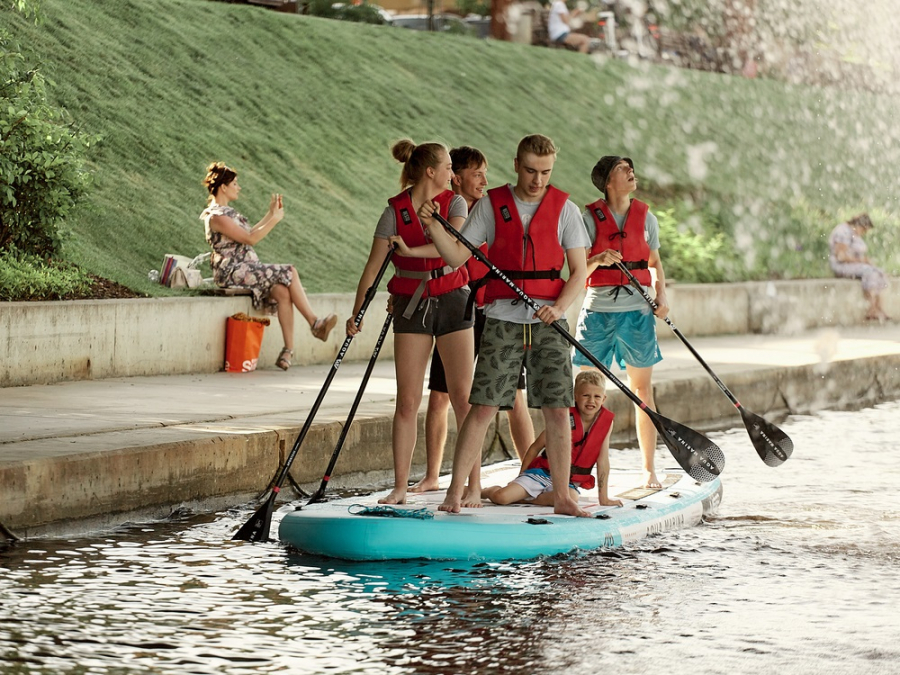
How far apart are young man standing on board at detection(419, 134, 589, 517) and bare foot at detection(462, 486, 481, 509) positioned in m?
0.24

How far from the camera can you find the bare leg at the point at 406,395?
7922 mm

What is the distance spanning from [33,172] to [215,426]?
3.78 metres

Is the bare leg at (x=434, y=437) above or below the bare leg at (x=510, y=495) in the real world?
above

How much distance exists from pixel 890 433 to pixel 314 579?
253 inches

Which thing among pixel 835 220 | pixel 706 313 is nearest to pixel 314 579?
pixel 706 313

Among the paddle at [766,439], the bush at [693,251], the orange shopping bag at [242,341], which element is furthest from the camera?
the bush at [693,251]

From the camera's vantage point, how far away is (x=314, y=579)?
22.4 ft

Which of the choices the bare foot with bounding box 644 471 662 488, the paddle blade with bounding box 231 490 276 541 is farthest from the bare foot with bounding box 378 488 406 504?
the bare foot with bounding box 644 471 662 488

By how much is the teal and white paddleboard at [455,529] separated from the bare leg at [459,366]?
44 centimetres

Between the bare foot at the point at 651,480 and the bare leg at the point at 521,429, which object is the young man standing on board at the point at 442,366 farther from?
the bare foot at the point at 651,480

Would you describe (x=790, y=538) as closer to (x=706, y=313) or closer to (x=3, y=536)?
(x=3, y=536)

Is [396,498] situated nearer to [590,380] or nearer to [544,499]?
[544,499]

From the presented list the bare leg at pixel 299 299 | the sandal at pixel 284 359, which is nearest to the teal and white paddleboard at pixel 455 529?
the sandal at pixel 284 359

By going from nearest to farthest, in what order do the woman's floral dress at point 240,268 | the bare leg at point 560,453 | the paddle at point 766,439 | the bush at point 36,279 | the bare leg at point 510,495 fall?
1. the bare leg at point 560,453
2. the bare leg at point 510,495
3. the paddle at point 766,439
4. the bush at point 36,279
5. the woman's floral dress at point 240,268
